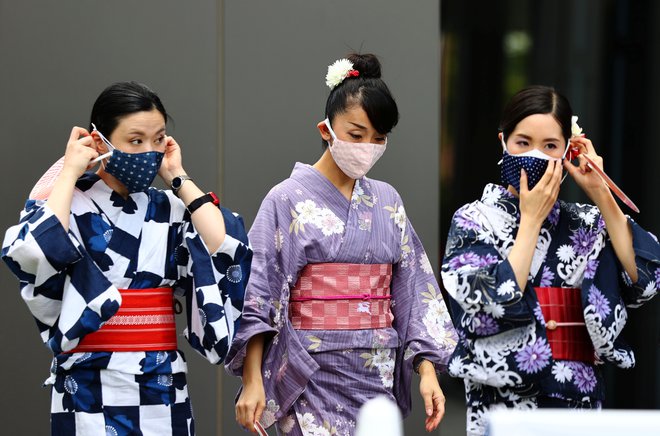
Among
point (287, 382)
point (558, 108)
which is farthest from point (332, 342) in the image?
point (558, 108)

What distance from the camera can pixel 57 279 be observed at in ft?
10.5

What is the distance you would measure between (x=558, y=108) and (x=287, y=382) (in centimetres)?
133

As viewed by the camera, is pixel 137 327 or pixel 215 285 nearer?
pixel 137 327

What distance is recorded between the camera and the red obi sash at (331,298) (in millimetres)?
3756

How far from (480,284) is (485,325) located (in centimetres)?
13

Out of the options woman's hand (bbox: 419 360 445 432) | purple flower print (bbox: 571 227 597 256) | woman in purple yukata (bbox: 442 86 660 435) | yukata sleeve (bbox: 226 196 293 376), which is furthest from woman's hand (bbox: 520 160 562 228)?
yukata sleeve (bbox: 226 196 293 376)

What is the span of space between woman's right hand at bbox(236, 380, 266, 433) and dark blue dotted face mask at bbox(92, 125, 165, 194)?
0.82 m

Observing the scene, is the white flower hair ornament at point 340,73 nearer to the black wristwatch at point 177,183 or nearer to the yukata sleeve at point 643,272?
the black wristwatch at point 177,183

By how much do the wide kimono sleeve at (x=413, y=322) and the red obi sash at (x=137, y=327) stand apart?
1.00 m

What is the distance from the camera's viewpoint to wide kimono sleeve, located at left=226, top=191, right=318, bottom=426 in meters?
3.70

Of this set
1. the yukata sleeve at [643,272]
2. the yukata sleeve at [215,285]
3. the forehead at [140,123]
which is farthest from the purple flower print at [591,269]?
the forehead at [140,123]

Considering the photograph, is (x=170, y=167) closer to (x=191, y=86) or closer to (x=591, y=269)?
(x=591, y=269)

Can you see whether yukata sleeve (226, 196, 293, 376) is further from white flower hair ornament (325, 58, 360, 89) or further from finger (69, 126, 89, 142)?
finger (69, 126, 89, 142)

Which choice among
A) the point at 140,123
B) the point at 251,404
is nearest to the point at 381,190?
the point at 251,404
